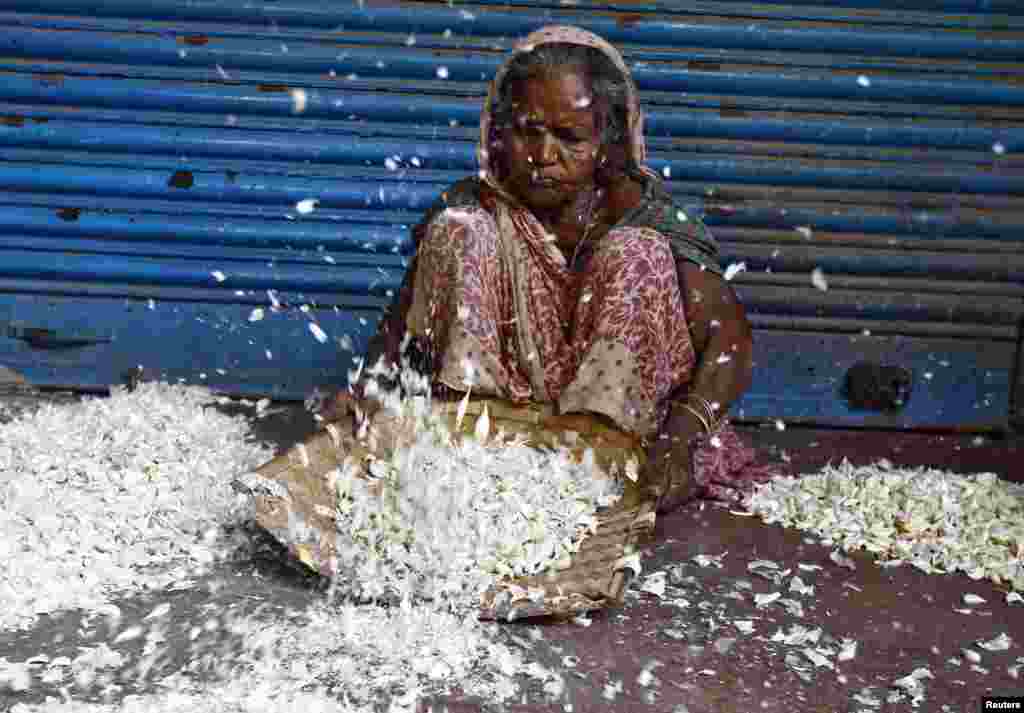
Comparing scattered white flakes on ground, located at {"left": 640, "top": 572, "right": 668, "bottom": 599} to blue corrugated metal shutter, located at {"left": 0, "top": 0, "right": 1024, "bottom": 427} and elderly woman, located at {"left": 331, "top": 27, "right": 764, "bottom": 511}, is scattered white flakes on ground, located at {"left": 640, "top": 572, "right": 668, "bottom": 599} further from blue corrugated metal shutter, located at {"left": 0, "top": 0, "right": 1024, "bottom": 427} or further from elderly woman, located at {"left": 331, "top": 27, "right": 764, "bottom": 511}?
blue corrugated metal shutter, located at {"left": 0, "top": 0, "right": 1024, "bottom": 427}

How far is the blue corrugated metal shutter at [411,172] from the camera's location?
4.44 metres

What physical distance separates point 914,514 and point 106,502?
2.40 meters

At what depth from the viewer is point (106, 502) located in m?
3.24

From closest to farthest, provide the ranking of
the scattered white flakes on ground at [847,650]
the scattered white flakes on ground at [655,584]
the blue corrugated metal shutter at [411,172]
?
the scattered white flakes on ground at [847,650]
the scattered white flakes on ground at [655,584]
the blue corrugated metal shutter at [411,172]

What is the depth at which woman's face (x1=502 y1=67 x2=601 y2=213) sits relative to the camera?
345 cm

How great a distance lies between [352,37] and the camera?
4.45m

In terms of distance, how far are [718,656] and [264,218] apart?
2.69 metres

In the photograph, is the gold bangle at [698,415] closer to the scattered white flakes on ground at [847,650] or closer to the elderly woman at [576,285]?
the elderly woman at [576,285]

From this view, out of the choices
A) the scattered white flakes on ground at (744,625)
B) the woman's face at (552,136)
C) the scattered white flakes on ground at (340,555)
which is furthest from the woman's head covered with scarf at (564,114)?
the scattered white flakes on ground at (744,625)

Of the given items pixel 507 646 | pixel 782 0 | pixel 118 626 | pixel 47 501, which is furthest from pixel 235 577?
pixel 782 0

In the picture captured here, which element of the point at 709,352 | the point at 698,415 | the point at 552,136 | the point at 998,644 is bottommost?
the point at 998,644

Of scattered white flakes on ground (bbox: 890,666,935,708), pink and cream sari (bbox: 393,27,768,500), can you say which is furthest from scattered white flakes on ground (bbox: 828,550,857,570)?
scattered white flakes on ground (bbox: 890,666,935,708)

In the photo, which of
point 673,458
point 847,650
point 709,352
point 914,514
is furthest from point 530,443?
point 914,514

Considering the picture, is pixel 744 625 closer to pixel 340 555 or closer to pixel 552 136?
pixel 340 555
